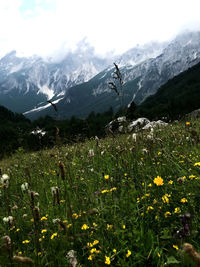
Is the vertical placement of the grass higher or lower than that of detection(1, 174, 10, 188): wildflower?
lower

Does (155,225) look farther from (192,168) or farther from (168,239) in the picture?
(192,168)

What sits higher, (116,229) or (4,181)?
(4,181)

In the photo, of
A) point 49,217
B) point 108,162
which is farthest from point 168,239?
point 108,162

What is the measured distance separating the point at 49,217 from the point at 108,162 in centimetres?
223

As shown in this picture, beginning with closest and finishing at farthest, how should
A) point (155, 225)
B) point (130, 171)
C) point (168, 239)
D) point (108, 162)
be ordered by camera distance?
point (168, 239) → point (155, 225) → point (130, 171) → point (108, 162)

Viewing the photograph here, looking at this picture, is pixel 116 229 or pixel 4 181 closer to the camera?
pixel 116 229

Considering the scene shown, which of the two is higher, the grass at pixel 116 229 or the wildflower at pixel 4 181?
the wildflower at pixel 4 181

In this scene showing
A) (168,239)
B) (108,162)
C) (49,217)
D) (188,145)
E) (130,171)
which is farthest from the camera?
(108,162)

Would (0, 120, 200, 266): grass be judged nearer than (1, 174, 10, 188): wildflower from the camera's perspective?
Yes

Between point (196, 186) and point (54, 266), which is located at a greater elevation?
point (54, 266)

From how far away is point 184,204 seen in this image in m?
2.68

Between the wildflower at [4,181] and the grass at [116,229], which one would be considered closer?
the grass at [116,229]

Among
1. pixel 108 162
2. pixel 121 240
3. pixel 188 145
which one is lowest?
pixel 188 145

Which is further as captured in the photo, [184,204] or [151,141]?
[151,141]
